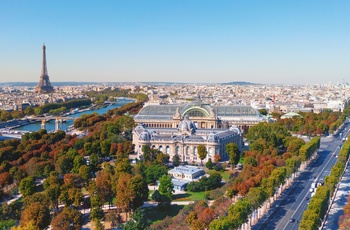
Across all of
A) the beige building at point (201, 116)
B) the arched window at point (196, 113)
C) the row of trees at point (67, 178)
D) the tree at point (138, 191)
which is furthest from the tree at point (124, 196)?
the arched window at point (196, 113)

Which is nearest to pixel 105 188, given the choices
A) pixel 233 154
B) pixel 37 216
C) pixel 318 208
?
pixel 37 216

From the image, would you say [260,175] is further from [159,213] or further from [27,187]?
[27,187]

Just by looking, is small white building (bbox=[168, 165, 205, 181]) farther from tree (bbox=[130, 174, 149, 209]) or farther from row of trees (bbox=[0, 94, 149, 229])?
tree (bbox=[130, 174, 149, 209])

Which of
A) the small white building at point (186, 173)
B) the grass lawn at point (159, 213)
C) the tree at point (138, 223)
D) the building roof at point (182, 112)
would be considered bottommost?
the grass lawn at point (159, 213)

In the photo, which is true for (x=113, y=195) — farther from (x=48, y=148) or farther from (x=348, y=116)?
(x=348, y=116)

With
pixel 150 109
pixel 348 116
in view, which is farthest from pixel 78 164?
pixel 348 116

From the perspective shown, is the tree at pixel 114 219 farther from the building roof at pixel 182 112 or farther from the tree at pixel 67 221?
the building roof at pixel 182 112

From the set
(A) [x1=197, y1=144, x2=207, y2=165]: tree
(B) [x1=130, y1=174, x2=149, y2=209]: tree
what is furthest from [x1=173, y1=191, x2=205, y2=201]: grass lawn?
(A) [x1=197, y1=144, x2=207, y2=165]: tree
